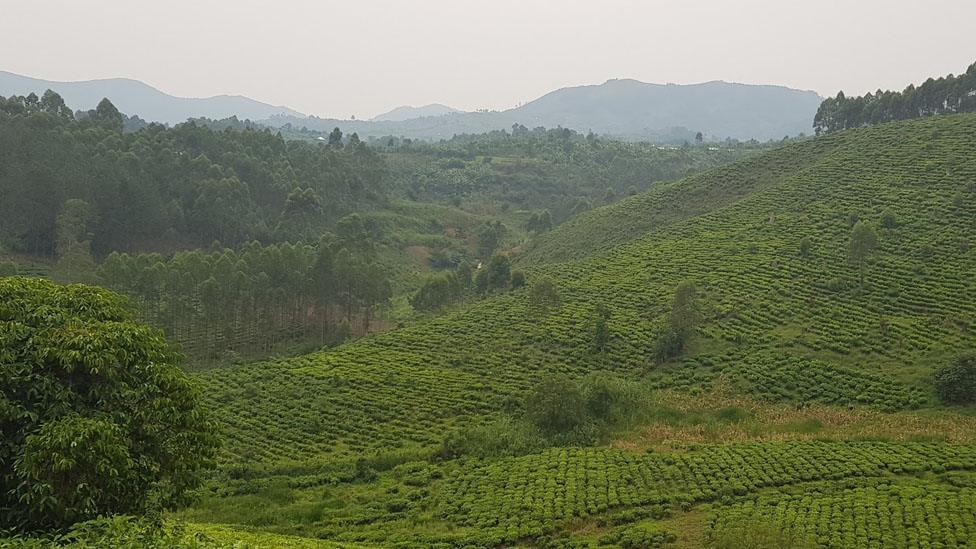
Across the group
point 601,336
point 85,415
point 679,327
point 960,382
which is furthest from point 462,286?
point 85,415

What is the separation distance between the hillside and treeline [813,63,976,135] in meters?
21.0

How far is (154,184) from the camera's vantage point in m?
76.6

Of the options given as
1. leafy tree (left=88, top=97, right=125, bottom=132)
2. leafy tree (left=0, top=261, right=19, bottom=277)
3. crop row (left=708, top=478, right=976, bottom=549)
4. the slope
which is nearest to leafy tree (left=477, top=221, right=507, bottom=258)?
the slope

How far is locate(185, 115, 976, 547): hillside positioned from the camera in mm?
24688

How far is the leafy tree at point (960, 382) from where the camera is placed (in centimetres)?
3250

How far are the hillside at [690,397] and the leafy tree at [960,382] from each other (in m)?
0.93

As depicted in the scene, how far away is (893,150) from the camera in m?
70.1

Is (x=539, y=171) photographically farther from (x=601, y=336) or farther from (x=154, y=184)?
(x=601, y=336)

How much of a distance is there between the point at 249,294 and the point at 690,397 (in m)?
33.7

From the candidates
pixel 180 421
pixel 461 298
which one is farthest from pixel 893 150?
pixel 180 421

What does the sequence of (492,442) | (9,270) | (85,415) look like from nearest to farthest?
(85,415) → (492,442) → (9,270)

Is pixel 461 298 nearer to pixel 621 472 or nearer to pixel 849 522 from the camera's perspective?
pixel 621 472

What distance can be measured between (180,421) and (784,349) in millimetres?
35499

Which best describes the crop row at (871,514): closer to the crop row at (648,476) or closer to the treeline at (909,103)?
the crop row at (648,476)
